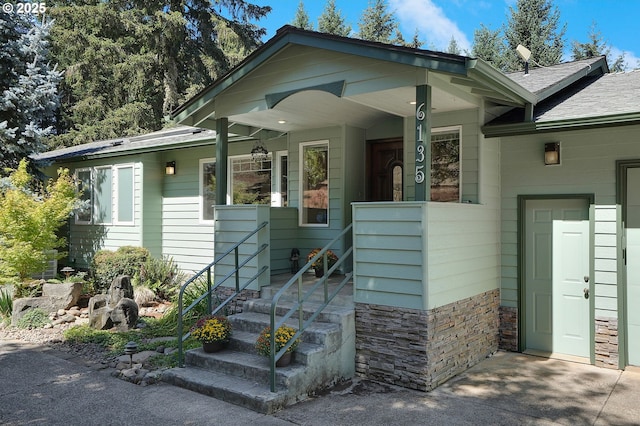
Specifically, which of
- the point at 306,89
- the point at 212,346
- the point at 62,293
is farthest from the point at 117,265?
the point at 306,89

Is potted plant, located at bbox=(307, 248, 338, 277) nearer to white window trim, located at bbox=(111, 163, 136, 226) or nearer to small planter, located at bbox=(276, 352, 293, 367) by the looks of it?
small planter, located at bbox=(276, 352, 293, 367)

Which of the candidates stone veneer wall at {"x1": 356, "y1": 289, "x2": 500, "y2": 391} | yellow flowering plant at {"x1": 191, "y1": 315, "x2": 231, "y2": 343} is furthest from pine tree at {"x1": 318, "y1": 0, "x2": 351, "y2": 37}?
yellow flowering plant at {"x1": 191, "y1": 315, "x2": 231, "y2": 343}

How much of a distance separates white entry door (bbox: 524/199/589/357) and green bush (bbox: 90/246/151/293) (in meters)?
6.94

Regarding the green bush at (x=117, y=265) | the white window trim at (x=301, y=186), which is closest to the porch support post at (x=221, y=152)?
the white window trim at (x=301, y=186)

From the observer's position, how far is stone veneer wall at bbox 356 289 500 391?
5.18 metres

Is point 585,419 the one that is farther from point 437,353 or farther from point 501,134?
point 501,134

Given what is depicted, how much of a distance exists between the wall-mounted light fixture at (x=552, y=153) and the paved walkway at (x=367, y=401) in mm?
2457

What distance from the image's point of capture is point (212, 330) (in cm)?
556

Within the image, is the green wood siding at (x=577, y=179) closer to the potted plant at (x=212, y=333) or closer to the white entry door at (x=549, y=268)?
the white entry door at (x=549, y=268)

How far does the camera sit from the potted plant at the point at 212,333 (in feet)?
18.2

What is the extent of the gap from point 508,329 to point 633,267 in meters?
1.64

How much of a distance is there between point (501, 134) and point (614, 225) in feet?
5.47

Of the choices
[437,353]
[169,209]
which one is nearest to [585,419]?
[437,353]

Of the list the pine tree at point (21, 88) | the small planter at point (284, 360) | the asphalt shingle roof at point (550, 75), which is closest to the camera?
the small planter at point (284, 360)
